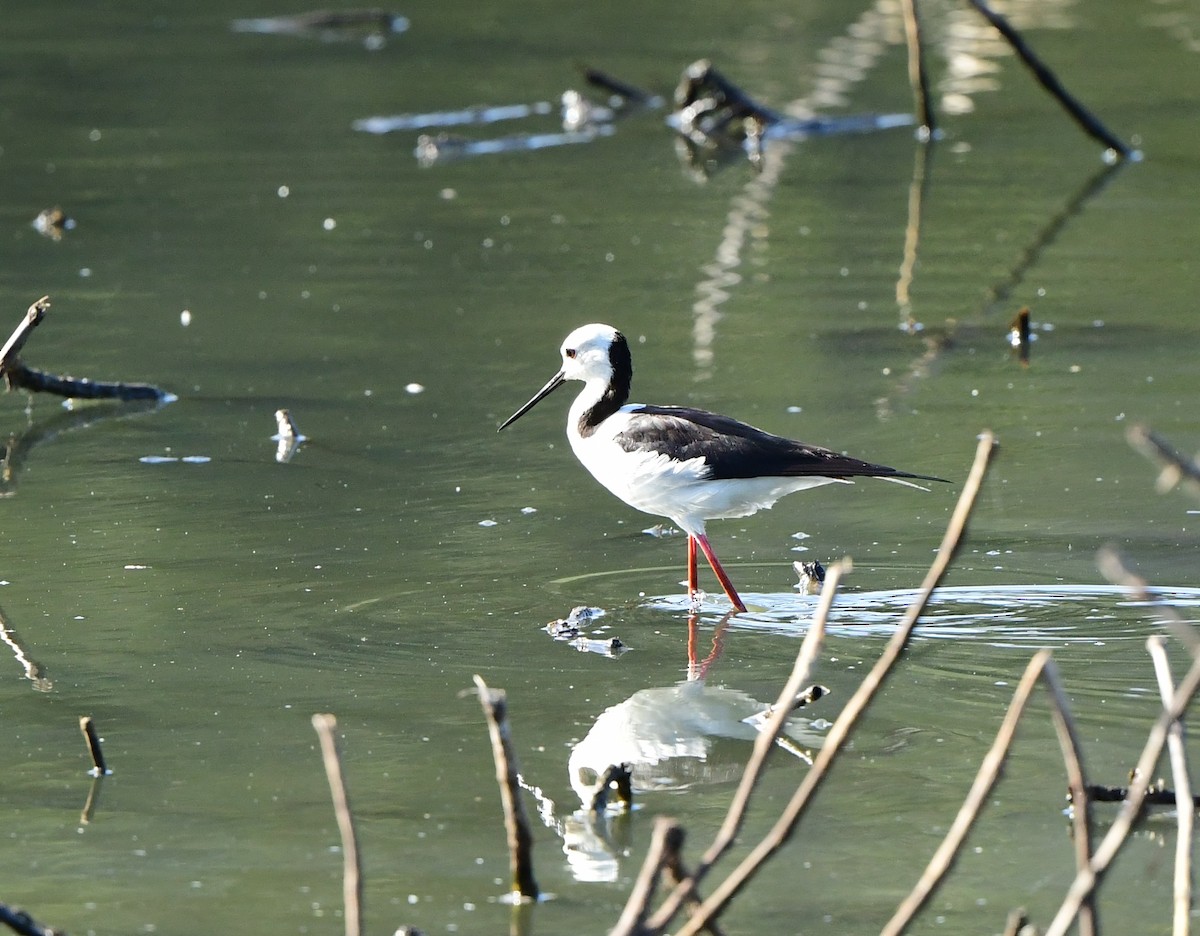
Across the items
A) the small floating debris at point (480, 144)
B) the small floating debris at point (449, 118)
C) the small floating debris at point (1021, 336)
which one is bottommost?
the small floating debris at point (449, 118)

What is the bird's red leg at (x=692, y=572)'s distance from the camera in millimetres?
7641

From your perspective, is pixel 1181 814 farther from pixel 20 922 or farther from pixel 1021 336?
pixel 1021 336

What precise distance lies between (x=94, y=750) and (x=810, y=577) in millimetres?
2935

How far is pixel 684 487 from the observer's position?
Result: 7.55 meters

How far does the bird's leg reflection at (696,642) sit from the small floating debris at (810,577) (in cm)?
34

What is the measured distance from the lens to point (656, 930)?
11.6 ft

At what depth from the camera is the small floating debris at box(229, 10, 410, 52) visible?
24281 millimetres

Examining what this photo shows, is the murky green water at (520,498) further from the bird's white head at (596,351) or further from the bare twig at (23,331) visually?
the bird's white head at (596,351)

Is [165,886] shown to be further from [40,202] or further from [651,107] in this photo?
[651,107]

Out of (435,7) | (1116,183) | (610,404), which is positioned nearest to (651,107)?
(1116,183)

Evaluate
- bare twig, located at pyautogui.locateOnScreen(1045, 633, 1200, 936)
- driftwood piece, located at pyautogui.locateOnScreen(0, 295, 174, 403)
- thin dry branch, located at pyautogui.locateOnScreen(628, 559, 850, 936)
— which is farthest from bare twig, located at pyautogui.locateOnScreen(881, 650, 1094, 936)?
driftwood piece, located at pyautogui.locateOnScreen(0, 295, 174, 403)

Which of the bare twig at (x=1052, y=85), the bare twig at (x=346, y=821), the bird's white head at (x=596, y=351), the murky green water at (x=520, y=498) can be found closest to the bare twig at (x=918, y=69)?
the murky green water at (x=520, y=498)

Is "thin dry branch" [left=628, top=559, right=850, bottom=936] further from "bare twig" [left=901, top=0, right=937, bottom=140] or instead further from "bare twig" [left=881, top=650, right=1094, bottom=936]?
"bare twig" [left=901, top=0, right=937, bottom=140]

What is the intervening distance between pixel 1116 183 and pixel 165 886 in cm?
1259
